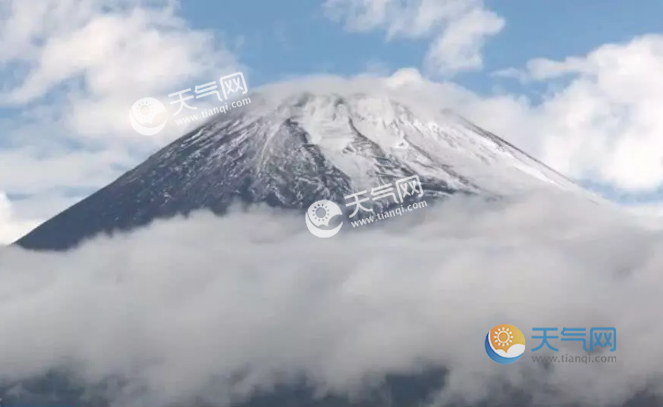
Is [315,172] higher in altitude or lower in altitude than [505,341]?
higher

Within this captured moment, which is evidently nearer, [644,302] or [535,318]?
[535,318]

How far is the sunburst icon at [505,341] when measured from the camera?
428ft

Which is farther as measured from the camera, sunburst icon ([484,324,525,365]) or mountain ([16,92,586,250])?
mountain ([16,92,586,250])

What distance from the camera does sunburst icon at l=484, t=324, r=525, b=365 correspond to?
13038 cm

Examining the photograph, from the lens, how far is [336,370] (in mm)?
181500

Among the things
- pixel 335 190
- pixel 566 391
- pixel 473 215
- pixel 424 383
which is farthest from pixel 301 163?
pixel 566 391

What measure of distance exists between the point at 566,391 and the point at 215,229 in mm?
73197

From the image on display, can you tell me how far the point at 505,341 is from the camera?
14375cm

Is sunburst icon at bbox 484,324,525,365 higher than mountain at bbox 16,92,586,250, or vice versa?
mountain at bbox 16,92,586,250

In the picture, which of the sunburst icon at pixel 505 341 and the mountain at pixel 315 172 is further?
the mountain at pixel 315 172

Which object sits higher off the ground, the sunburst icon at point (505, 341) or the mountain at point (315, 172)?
the mountain at point (315, 172)

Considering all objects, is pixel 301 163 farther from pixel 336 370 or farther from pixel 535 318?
pixel 535 318

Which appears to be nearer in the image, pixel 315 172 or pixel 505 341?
pixel 505 341

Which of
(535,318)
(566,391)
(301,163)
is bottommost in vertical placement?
(566,391)
